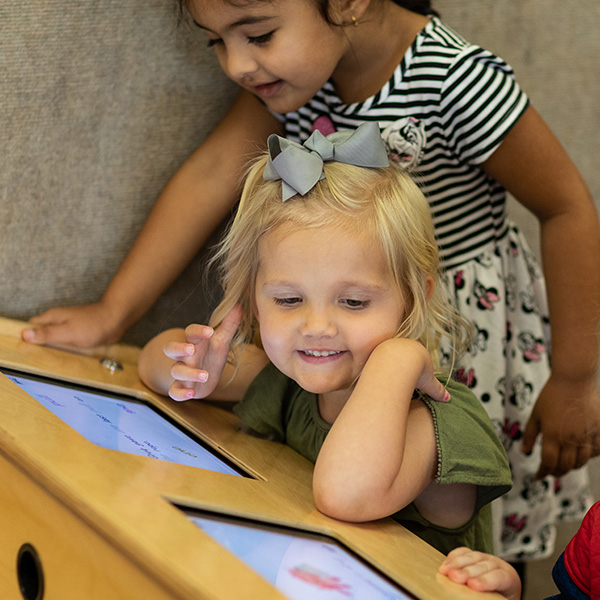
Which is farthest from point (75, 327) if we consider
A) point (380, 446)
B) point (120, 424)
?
point (380, 446)

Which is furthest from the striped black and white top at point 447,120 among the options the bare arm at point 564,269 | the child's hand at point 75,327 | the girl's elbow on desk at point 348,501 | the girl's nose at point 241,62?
the girl's elbow on desk at point 348,501

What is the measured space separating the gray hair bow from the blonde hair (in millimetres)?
11

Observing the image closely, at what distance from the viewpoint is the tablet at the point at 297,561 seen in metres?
0.57

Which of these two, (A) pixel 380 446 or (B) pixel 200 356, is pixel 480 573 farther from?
(B) pixel 200 356

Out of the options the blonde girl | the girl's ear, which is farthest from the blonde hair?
the girl's ear

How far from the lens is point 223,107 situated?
1.25 meters

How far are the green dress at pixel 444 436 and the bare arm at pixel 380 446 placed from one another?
3 centimetres

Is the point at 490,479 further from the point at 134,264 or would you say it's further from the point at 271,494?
the point at 134,264

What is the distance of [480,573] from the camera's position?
26.7 inches

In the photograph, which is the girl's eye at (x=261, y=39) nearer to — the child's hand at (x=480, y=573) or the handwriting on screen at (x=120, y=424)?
the handwriting on screen at (x=120, y=424)

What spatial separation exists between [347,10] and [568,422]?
0.64 m

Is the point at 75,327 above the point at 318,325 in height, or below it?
below

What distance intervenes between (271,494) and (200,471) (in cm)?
7

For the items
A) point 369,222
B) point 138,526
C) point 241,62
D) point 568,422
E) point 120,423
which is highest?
point 241,62
